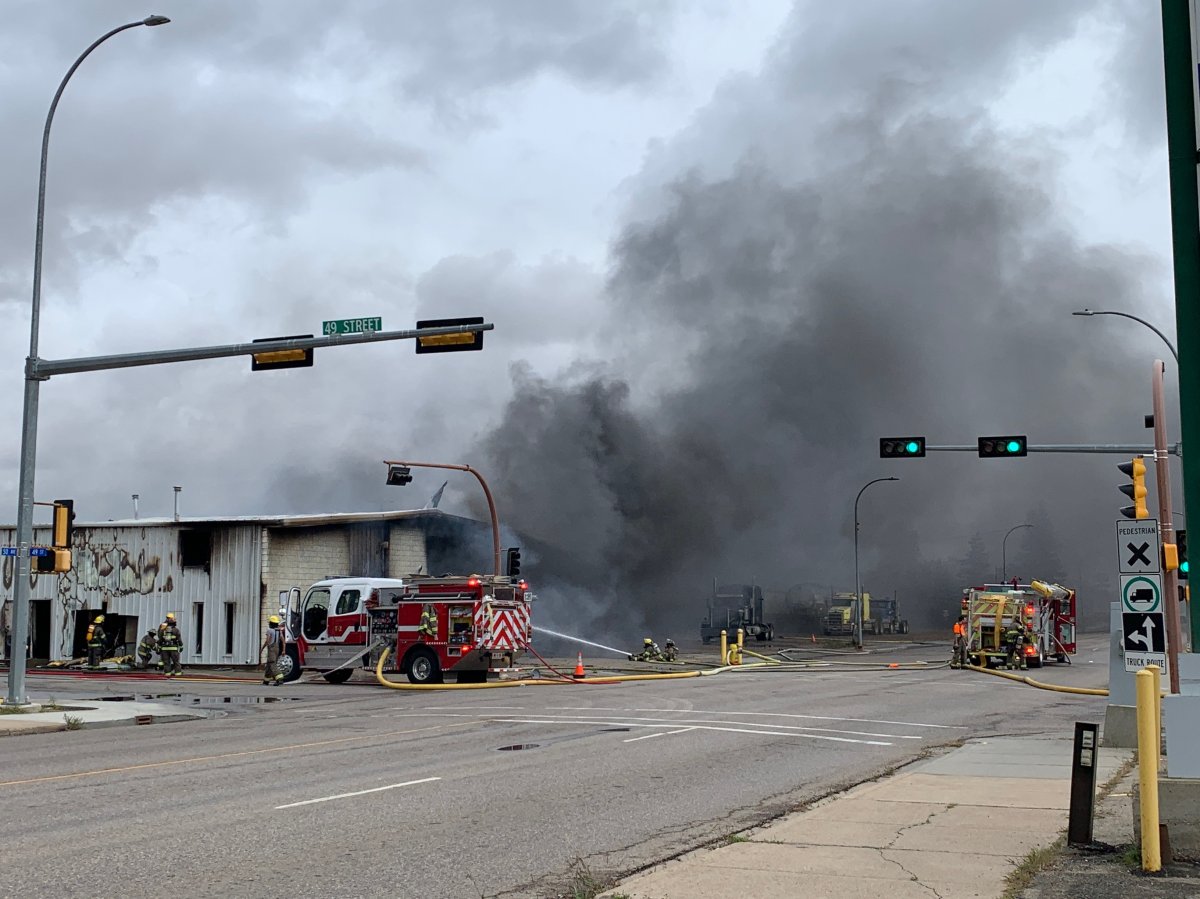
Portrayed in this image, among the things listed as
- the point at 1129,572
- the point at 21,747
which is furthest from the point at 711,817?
the point at 21,747

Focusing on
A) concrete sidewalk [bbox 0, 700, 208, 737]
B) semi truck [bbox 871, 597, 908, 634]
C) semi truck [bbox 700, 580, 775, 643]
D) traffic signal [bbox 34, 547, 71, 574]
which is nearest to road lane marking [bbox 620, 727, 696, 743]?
concrete sidewalk [bbox 0, 700, 208, 737]

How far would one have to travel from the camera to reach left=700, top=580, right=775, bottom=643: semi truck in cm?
6103

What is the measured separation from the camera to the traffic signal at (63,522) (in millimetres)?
21641

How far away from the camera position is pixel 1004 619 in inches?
1453

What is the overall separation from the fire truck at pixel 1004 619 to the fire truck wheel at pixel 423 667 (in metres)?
17.3

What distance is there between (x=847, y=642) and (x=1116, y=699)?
166ft

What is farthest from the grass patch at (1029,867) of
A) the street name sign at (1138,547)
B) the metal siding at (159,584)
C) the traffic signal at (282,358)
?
the metal siding at (159,584)

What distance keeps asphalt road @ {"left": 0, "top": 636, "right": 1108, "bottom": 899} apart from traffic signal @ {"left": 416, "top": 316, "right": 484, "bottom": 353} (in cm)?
551

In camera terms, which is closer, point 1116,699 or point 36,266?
point 1116,699

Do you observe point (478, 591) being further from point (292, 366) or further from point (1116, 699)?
point (1116, 699)

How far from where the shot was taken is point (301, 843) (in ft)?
27.3

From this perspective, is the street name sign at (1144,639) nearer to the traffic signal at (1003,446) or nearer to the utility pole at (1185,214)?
the utility pole at (1185,214)

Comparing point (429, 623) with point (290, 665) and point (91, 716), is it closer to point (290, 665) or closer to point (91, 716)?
point (290, 665)

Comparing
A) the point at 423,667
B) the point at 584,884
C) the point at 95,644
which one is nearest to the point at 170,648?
the point at 95,644
